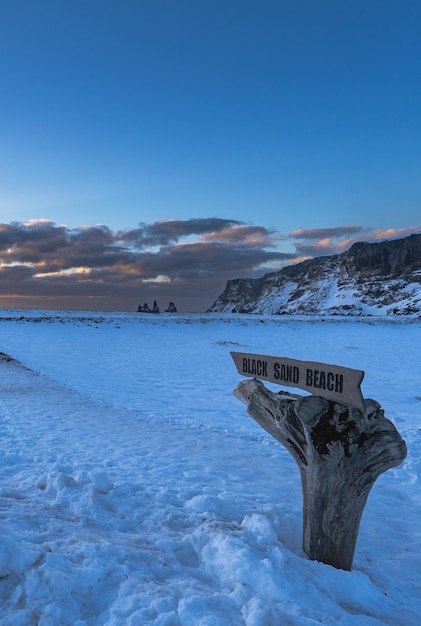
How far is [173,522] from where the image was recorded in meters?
4.86

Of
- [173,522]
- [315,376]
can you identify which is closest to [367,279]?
[173,522]

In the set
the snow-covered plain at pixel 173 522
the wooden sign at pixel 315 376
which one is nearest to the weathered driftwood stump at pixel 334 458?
the wooden sign at pixel 315 376

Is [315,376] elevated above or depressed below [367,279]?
below

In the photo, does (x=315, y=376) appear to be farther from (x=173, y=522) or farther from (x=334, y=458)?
(x=173, y=522)

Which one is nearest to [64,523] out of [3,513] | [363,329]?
[3,513]

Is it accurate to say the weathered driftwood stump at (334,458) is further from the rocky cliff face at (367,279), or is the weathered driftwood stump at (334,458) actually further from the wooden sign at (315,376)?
the rocky cliff face at (367,279)

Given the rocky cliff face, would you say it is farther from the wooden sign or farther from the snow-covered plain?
the wooden sign

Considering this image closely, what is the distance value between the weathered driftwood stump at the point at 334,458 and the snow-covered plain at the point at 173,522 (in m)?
0.28

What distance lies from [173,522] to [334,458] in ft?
6.83

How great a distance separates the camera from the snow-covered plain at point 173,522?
3.28 meters

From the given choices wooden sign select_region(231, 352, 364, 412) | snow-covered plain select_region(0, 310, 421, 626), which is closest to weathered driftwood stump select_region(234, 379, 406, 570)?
wooden sign select_region(231, 352, 364, 412)

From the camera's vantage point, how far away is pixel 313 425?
3.92 m

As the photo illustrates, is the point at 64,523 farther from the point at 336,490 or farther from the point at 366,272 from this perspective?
the point at 366,272

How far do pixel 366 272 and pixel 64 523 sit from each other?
186 meters
